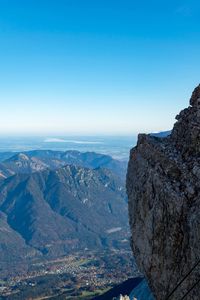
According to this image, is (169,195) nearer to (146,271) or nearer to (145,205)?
(145,205)

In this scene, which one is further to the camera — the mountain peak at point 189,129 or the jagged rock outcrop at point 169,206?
the mountain peak at point 189,129

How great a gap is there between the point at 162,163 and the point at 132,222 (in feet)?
13.2

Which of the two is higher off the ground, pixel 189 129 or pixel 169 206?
pixel 189 129

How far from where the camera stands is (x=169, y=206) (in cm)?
2197

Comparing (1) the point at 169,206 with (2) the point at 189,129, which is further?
(2) the point at 189,129

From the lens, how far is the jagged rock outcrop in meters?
20.7

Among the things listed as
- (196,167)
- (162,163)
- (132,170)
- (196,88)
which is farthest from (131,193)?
(196,88)

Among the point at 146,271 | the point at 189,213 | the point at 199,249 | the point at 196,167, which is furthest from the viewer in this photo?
the point at 146,271

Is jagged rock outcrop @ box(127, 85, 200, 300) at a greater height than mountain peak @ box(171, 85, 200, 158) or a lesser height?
lesser

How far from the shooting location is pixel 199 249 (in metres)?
19.5

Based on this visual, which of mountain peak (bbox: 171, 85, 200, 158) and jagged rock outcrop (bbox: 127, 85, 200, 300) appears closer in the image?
jagged rock outcrop (bbox: 127, 85, 200, 300)

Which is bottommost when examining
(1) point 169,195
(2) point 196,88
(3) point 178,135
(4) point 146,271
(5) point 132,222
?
(4) point 146,271

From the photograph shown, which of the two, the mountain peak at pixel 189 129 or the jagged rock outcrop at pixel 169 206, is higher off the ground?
the mountain peak at pixel 189 129

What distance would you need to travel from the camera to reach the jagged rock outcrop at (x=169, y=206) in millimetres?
20734
